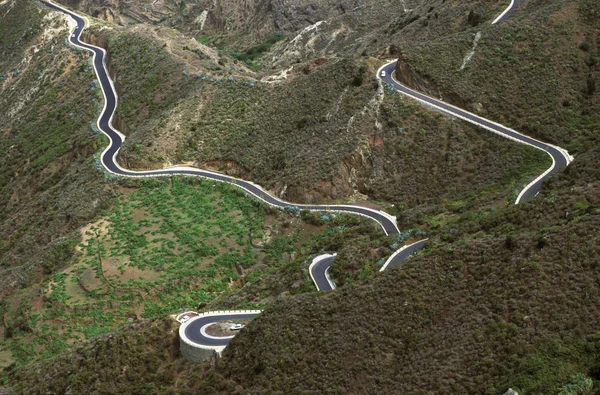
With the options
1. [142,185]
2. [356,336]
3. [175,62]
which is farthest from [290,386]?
[175,62]

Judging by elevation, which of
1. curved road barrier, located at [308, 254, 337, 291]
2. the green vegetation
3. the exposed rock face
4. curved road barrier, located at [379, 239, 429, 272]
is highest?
the exposed rock face

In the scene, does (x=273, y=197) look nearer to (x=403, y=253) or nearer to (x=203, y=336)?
(x=403, y=253)

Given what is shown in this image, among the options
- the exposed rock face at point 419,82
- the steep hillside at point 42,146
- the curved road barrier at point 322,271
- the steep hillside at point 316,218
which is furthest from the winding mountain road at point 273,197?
the steep hillside at point 42,146

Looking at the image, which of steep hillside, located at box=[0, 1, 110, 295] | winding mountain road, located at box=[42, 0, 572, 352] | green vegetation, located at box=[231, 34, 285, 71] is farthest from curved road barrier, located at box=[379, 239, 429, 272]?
green vegetation, located at box=[231, 34, 285, 71]

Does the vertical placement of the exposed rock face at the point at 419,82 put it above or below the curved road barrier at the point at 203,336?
above

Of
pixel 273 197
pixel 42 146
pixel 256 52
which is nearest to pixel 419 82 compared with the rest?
pixel 273 197

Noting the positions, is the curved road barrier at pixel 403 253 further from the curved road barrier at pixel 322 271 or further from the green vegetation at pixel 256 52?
the green vegetation at pixel 256 52

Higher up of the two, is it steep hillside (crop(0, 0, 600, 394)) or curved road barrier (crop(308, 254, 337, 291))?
steep hillside (crop(0, 0, 600, 394))

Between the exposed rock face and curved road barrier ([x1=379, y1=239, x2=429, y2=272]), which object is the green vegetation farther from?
curved road barrier ([x1=379, y1=239, x2=429, y2=272])
